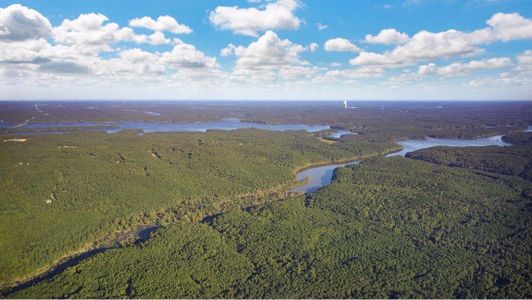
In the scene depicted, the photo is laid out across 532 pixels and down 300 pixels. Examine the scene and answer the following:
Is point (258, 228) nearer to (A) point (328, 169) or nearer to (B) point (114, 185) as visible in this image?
(B) point (114, 185)

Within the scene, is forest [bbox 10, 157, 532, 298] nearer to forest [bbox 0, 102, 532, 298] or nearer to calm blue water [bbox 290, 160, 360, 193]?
forest [bbox 0, 102, 532, 298]

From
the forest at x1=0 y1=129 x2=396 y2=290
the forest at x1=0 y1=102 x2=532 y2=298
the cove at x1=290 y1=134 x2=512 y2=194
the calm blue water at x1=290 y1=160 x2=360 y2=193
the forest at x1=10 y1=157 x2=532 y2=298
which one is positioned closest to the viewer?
the forest at x1=10 y1=157 x2=532 y2=298

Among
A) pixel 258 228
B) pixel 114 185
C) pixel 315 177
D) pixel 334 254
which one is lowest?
pixel 334 254

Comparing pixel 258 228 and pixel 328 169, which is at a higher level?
pixel 258 228

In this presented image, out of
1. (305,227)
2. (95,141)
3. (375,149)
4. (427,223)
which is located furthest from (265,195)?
(95,141)

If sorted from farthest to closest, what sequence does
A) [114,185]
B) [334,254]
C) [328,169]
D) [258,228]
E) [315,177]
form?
[328,169] → [315,177] → [114,185] → [258,228] → [334,254]

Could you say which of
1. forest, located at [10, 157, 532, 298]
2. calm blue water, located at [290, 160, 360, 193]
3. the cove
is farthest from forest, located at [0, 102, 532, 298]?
the cove

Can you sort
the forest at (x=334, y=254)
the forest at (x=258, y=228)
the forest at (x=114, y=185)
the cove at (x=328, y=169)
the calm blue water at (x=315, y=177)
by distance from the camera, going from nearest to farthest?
the forest at (x=334, y=254) → the forest at (x=258, y=228) → the forest at (x=114, y=185) → the calm blue water at (x=315, y=177) → the cove at (x=328, y=169)

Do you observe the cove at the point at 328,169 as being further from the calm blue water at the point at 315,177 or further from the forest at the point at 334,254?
the forest at the point at 334,254

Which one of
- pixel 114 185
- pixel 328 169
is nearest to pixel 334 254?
pixel 114 185

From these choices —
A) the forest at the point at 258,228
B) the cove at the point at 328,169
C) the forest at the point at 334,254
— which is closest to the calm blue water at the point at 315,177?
the cove at the point at 328,169
